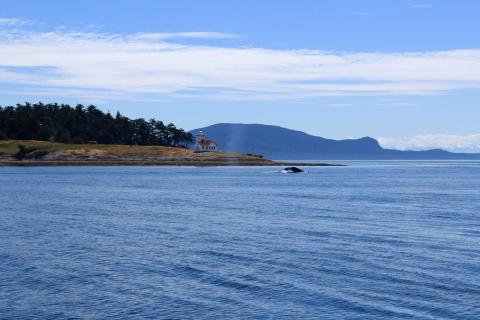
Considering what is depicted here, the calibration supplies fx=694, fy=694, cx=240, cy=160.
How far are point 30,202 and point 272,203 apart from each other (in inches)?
1275

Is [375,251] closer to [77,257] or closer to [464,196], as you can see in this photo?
[77,257]

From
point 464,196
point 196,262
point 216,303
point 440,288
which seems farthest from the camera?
point 464,196

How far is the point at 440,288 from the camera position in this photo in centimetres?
3556

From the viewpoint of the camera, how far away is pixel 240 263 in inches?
1705

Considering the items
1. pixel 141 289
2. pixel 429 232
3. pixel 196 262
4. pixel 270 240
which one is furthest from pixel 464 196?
pixel 141 289

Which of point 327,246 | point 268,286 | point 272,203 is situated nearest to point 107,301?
point 268,286

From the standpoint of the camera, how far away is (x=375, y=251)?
4756cm

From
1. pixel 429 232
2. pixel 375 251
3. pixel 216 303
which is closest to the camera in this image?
pixel 216 303

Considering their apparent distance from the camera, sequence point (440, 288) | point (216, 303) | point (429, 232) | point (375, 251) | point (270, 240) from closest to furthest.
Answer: point (216, 303) → point (440, 288) → point (375, 251) → point (270, 240) → point (429, 232)

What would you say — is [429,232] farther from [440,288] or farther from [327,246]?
[440,288]

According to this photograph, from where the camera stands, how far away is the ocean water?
32469mm

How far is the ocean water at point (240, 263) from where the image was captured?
32.5 m

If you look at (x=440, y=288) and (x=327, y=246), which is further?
(x=327, y=246)

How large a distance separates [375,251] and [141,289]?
60.3 feet
